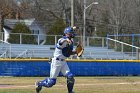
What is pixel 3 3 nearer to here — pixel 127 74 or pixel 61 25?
pixel 61 25

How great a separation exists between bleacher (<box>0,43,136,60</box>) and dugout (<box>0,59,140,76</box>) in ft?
24.7

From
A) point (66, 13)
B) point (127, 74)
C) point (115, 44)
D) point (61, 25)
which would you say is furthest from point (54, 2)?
point (127, 74)

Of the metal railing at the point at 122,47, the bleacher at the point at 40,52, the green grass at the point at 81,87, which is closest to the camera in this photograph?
the green grass at the point at 81,87

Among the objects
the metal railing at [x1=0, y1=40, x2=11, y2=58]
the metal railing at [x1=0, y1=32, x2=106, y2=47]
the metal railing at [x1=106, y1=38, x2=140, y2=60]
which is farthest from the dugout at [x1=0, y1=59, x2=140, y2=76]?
the metal railing at [x1=106, y1=38, x2=140, y2=60]

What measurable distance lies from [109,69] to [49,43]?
12383 mm

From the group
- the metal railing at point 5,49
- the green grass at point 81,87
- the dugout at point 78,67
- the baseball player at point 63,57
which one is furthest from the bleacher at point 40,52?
the baseball player at point 63,57

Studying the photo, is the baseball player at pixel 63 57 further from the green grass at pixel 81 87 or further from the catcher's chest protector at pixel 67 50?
the green grass at pixel 81 87

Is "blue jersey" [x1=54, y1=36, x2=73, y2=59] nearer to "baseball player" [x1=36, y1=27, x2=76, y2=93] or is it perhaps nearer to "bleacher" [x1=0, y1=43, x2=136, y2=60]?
"baseball player" [x1=36, y1=27, x2=76, y2=93]

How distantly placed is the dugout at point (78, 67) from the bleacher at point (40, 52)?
7520mm

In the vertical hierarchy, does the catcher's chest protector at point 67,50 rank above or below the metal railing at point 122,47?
above

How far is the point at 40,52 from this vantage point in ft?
135

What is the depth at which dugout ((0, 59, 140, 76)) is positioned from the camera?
29.2 m

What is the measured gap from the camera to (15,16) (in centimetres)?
7325

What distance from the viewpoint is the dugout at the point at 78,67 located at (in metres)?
29.2
